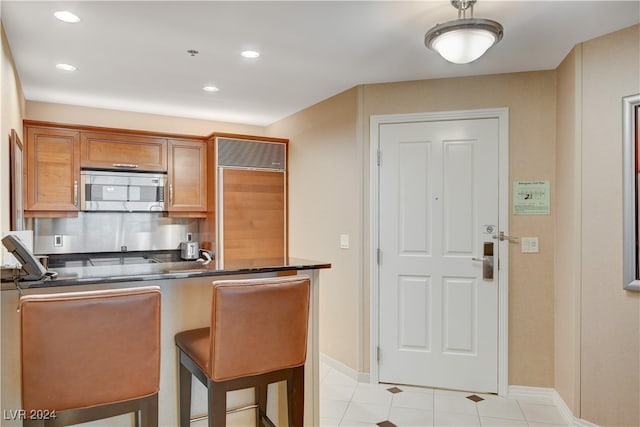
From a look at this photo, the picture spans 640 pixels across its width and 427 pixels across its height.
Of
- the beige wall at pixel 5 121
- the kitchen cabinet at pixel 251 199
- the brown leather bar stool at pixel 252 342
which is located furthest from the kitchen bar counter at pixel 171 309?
the kitchen cabinet at pixel 251 199

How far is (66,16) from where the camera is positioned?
2299 mm

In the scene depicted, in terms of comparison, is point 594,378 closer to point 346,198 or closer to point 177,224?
point 346,198

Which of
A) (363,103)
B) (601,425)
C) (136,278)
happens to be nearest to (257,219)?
(363,103)

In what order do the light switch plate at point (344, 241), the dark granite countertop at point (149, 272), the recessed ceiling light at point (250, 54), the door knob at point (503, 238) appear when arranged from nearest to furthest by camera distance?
the dark granite countertop at point (149, 272) < the recessed ceiling light at point (250, 54) < the door knob at point (503, 238) < the light switch plate at point (344, 241)

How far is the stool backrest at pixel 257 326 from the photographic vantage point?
1751mm

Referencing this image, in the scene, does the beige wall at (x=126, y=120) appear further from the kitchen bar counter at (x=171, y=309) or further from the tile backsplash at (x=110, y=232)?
the kitchen bar counter at (x=171, y=309)

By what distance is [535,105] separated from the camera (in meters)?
3.12

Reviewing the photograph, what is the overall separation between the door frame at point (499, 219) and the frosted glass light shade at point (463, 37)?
109 cm

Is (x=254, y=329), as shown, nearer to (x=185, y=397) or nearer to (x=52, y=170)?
(x=185, y=397)

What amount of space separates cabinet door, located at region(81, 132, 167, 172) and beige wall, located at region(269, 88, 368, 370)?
1.45 metres

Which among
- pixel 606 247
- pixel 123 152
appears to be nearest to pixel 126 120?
pixel 123 152

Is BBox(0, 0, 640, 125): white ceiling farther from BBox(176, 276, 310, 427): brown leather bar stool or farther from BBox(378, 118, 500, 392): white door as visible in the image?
BBox(176, 276, 310, 427): brown leather bar stool

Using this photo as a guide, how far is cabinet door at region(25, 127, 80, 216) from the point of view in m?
3.80

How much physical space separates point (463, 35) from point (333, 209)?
208cm
